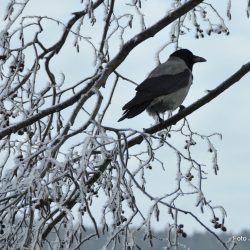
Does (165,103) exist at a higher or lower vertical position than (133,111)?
higher

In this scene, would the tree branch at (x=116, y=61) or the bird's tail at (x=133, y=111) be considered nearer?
the tree branch at (x=116, y=61)

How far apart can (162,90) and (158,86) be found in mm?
66

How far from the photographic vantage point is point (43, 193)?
393 centimetres

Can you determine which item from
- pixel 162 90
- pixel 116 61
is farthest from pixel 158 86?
pixel 116 61

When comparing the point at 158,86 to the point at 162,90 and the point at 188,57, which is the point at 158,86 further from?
the point at 188,57

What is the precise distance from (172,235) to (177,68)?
5101 millimetres

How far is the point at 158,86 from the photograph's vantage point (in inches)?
330

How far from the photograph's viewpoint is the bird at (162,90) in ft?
24.8

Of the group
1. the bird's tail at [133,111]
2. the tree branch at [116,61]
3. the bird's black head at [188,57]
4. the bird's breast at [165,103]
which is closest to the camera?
the tree branch at [116,61]

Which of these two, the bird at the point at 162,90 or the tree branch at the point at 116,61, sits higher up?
the bird at the point at 162,90

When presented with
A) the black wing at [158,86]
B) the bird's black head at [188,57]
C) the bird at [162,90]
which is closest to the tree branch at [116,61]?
the bird at [162,90]

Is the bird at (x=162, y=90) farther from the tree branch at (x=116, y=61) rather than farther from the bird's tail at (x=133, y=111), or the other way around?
the tree branch at (x=116, y=61)

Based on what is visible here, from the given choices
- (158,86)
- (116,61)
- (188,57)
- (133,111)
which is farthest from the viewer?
(188,57)

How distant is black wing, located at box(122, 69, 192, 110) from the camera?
7606mm
